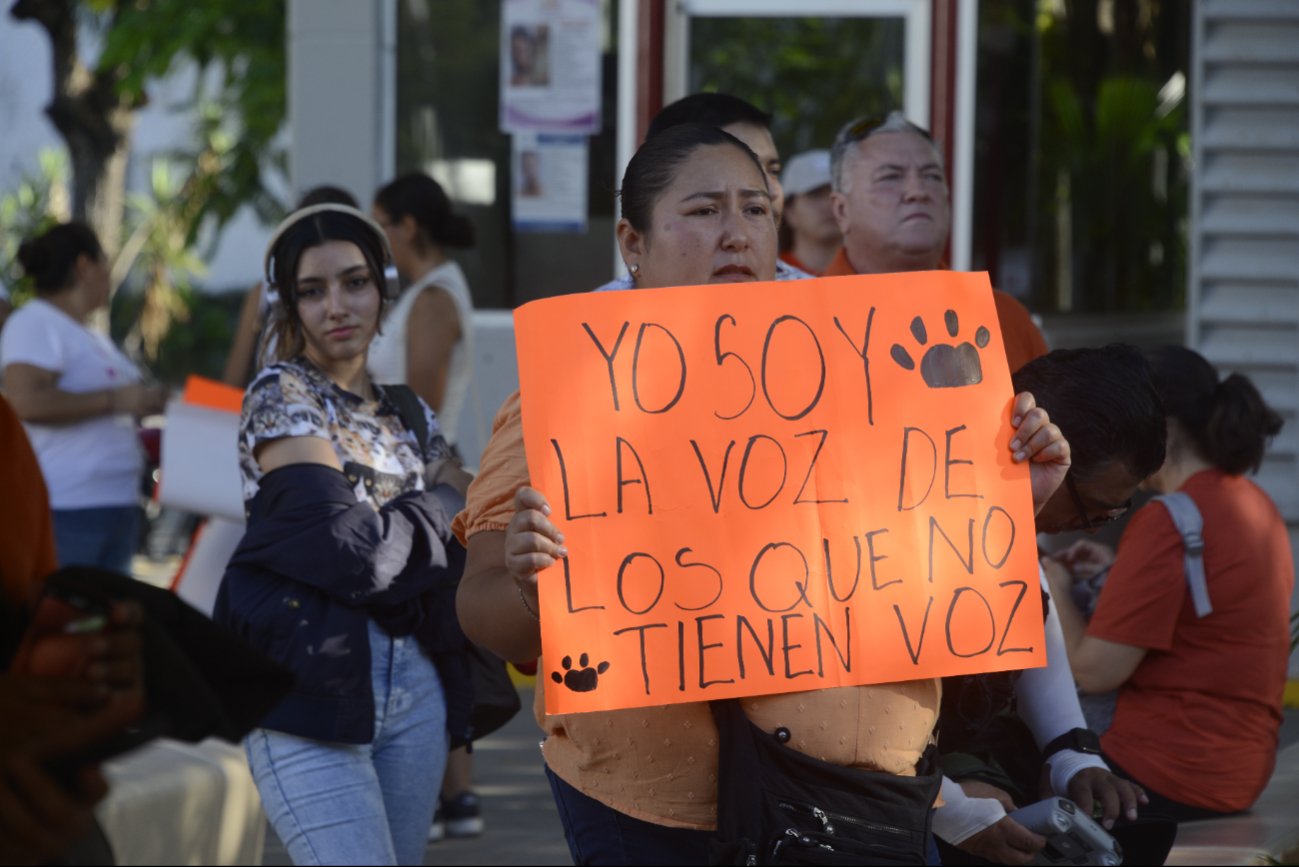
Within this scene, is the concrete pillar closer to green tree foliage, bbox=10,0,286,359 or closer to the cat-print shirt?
green tree foliage, bbox=10,0,286,359

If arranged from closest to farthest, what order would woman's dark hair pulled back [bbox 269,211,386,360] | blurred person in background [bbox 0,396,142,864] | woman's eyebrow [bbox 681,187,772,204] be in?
1. blurred person in background [bbox 0,396,142,864]
2. woman's eyebrow [bbox 681,187,772,204]
3. woman's dark hair pulled back [bbox 269,211,386,360]

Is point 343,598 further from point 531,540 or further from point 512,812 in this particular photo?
point 512,812

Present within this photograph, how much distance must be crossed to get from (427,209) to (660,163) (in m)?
3.39

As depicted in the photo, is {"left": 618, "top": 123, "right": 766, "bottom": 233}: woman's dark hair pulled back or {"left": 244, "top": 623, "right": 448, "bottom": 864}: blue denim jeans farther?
{"left": 244, "top": 623, "right": 448, "bottom": 864}: blue denim jeans

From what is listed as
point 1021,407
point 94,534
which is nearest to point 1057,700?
point 1021,407

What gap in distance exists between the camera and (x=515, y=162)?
8.66 metres

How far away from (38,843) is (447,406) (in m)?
3.98

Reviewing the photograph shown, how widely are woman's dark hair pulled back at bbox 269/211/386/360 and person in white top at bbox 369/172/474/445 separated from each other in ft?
5.24

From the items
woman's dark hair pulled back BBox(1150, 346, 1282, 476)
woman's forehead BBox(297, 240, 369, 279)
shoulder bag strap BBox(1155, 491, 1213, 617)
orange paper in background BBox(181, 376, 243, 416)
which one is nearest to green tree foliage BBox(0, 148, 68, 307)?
orange paper in background BBox(181, 376, 243, 416)

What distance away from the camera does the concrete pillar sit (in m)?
8.62

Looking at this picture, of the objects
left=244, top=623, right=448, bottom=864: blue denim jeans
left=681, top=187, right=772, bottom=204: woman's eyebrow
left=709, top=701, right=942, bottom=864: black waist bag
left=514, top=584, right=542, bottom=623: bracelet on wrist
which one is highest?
left=681, top=187, right=772, bottom=204: woman's eyebrow

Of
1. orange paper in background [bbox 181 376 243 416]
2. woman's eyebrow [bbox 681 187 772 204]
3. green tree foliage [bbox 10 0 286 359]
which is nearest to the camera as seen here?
woman's eyebrow [bbox 681 187 772 204]

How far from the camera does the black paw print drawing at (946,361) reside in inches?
101

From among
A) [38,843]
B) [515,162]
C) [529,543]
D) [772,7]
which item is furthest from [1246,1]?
[38,843]
